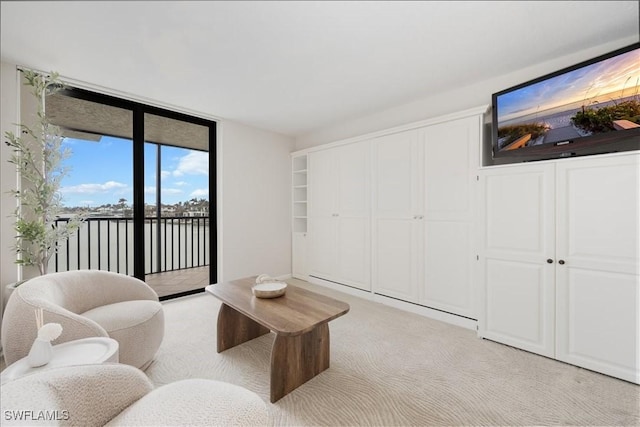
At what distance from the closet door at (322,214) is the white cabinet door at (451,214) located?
131 cm

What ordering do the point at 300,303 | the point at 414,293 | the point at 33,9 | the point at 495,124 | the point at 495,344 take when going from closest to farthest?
1. the point at 33,9
2. the point at 300,303
3. the point at 495,344
4. the point at 495,124
5. the point at 414,293

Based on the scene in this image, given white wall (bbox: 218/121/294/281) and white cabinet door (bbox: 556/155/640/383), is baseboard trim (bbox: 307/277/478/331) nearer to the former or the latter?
white cabinet door (bbox: 556/155/640/383)

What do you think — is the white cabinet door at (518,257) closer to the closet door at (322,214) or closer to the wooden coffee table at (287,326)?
the wooden coffee table at (287,326)

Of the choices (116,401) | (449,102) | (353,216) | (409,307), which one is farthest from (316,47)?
(409,307)

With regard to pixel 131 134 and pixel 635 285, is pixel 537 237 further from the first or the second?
pixel 131 134

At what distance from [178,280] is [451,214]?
380 centimetres

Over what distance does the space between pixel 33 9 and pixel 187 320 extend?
2.76 meters

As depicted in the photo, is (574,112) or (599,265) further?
(574,112)

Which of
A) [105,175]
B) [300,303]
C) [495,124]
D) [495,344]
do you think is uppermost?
[495,124]

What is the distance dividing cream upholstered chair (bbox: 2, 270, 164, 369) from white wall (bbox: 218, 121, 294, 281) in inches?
62.6

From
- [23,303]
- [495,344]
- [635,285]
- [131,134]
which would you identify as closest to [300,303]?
[23,303]

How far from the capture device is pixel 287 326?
1.52m

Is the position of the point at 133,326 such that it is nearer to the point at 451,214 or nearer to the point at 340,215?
the point at 340,215

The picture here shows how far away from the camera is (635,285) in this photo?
5.40 feet
